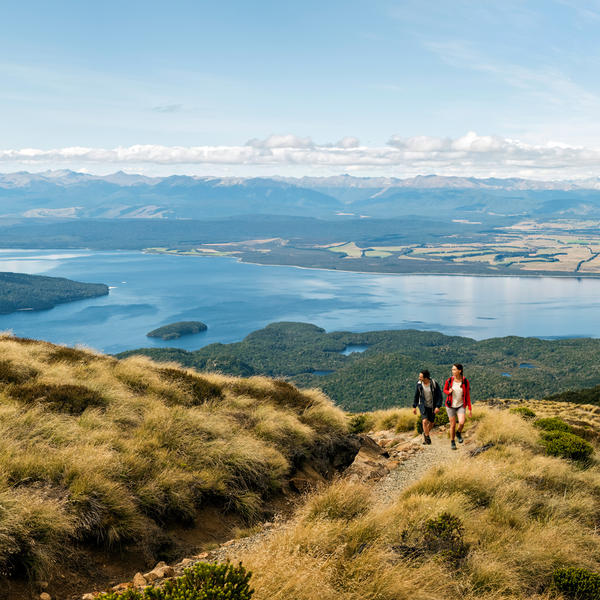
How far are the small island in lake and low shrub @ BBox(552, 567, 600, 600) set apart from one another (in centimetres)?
16823

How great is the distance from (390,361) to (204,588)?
387 ft

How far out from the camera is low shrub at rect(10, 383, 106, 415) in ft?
37.2

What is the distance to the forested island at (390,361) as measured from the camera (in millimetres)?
104000

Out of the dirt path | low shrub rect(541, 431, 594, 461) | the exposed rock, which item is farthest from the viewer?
low shrub rect(541, 431, 594, 461)

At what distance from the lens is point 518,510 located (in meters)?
→ 10.4

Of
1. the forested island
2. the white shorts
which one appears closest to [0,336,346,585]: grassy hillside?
the white shorts

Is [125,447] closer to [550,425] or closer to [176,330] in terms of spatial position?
[550,425]

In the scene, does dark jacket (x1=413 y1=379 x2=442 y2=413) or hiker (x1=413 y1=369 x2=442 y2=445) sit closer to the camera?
hiker (x1=413 y1=369 x2=442 y2=445)

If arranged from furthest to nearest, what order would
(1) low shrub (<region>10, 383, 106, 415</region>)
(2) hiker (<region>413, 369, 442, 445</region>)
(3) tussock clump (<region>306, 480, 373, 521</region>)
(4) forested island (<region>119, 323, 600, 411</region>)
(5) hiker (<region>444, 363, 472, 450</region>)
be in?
1. (4) forested island (<region>119, 323, 600, 411</region>)
2. (2) hiker (<region>413, 369, 442, 445</region>)
3. (5) hiker (<region>444, 363, 472, 450</region>)
4. (1) low shrub (<region>10, 383, 106, 415</region>)
5. (3) tussock clump (<region>306, 480, 373, 521</region>)

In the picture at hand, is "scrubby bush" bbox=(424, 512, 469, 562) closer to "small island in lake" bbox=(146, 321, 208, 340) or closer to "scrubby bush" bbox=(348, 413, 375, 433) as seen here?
"scrubby bush" bbox=(348, 413, 375, 433)

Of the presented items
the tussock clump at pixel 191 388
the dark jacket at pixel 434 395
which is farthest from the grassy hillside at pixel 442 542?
the tussock clump at pixel 191 388

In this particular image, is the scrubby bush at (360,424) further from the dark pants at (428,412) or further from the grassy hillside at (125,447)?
the dark pants at (428,412)

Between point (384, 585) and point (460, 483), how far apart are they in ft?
15.8

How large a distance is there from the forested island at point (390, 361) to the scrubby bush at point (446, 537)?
2873 inches
